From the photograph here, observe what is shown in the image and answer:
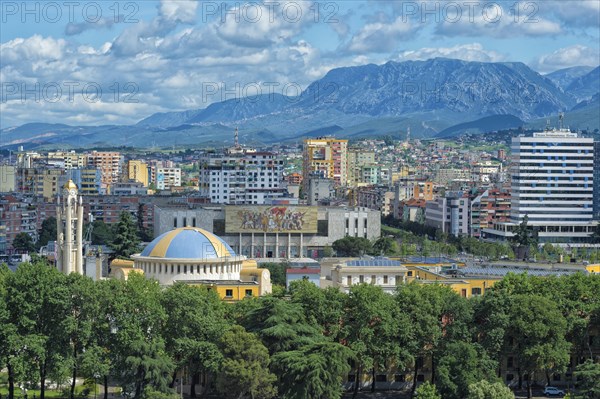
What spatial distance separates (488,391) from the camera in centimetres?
3838

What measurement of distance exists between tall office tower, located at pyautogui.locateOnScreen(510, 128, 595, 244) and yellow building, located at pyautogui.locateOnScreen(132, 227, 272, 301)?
2023 inches

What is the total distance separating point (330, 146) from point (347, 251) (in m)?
71.2

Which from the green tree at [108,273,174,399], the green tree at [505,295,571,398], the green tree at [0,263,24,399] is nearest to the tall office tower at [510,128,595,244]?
the green tree at [505,295,571,398]

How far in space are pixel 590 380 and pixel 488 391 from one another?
3.15m

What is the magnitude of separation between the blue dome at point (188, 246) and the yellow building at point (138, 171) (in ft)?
371

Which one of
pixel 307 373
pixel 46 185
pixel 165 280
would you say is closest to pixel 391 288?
pixel 165 280

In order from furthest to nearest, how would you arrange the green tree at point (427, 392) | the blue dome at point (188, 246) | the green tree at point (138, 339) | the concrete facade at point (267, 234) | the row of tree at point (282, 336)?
the concrete facade at point (267, 234)
the blue dome at point (188, 246)
the row of tree at point (282, 336)
the green tree at point (138, 339)
the green tree at point (427, 392)

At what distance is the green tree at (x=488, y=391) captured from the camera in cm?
3809

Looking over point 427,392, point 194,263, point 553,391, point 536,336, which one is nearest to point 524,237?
point 194,263

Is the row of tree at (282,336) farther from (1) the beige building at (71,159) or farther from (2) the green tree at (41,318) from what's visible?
(1) the beige building at (71,159)

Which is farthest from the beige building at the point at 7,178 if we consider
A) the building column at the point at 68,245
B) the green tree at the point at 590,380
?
the green tree at the point at 590,380

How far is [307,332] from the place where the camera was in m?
41.2

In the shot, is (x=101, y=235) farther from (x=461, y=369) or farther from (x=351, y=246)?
(x=461, y=369)

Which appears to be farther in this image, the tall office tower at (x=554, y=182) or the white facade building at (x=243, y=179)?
the white facade building at (x=243, y=179)
